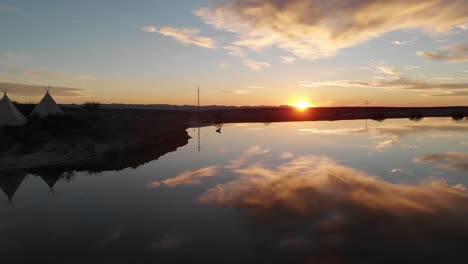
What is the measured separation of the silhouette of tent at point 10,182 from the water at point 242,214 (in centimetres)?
12

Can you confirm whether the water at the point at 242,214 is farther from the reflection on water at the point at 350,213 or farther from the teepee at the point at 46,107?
the teepee at the point at 46,107

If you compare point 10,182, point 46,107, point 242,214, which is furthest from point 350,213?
point 46,107

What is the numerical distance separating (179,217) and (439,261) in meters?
9.31

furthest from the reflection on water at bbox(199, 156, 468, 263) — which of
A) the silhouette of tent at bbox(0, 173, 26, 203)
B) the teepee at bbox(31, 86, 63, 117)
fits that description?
the teepee at bbox(31, 86, 63, 117)

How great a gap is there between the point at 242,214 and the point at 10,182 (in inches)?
618

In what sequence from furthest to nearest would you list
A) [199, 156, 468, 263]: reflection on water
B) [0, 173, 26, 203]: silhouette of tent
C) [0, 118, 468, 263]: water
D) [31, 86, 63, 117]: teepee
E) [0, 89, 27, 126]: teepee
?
1. [31, 86, 63, 117]: teepee
2. [0, 89, 27, 126]: teepee
3. [0, 173, 26, 203]: silhouette of tent
4. [199, 156, 468, 263]: reflection on water
5. [0, 118, 468, 263]: water

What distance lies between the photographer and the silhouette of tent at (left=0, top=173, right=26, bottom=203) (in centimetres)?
1836

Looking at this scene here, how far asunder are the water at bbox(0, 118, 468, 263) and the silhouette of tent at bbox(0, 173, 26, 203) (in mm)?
120

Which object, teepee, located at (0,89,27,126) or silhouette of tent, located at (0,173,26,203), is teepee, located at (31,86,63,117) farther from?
silhouette of tent, located at (0,173,26,203)

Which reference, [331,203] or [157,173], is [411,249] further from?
[157,173]

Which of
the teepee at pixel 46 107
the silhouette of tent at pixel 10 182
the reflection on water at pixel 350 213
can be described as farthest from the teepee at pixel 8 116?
the reflection on water at pixel 350 213

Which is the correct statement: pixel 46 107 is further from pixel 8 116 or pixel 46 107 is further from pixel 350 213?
pixel 350 213

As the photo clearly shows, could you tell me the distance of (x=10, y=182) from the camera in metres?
20.5

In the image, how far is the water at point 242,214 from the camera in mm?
10438
